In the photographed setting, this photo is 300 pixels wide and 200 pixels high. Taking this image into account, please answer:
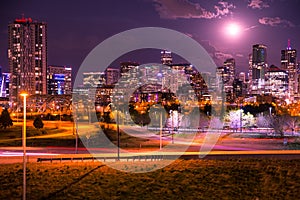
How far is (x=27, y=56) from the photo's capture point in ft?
632

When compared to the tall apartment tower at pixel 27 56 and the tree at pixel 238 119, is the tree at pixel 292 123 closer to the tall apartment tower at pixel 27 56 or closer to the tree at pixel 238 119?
the tree at pixel 238 119

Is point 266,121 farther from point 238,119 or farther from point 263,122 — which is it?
point 238,119

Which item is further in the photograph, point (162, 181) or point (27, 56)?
point (27, 56)

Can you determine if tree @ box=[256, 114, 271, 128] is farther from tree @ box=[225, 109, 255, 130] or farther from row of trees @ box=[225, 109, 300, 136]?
tree @ box=[225, 109, 255, 130]

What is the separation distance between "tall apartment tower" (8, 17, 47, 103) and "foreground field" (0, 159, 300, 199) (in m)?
171

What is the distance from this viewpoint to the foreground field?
56.7ft

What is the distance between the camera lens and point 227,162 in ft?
74.1

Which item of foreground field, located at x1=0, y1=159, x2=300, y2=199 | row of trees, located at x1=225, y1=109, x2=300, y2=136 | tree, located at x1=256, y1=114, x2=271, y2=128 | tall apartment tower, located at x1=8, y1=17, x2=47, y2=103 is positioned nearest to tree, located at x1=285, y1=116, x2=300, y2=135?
row of trees, located at x1=225, y1=109, x2=300, y2=136

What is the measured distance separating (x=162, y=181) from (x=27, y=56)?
185m

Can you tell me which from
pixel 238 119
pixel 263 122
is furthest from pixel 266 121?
pixel 238 119

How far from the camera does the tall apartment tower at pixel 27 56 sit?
617ft

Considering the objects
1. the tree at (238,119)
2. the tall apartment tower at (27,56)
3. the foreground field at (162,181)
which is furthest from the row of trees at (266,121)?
the tall apartment tower at (27,56)

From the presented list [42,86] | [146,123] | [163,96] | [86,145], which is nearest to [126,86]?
[163,96]

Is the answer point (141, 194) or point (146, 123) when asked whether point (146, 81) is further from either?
point (141, 194)
